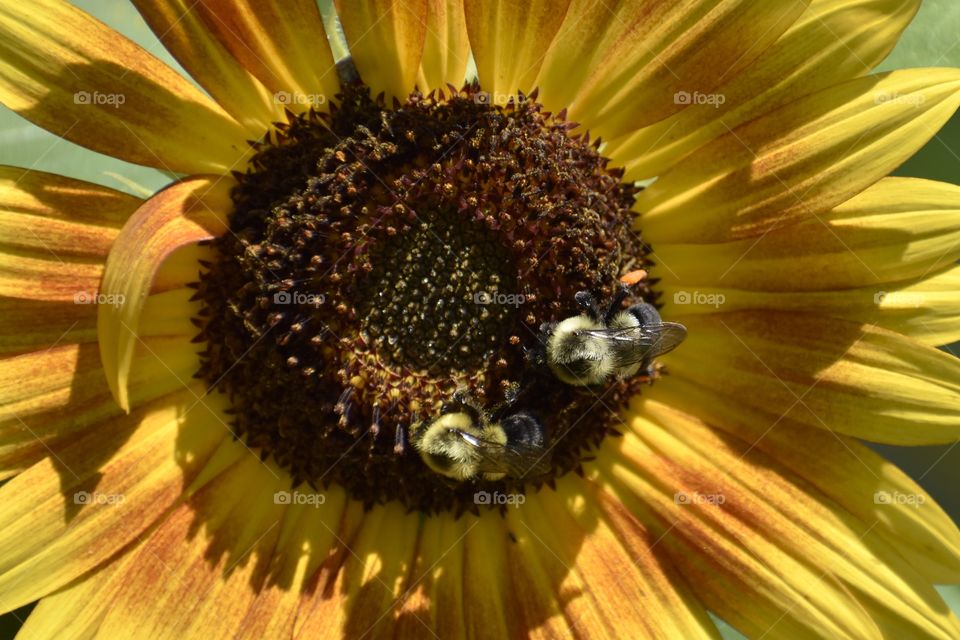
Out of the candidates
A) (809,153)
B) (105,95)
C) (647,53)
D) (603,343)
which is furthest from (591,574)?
(105,95)

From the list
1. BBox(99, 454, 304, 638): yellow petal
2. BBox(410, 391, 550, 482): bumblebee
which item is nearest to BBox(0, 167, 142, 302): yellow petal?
BBox(99, 454, 304, 638): yellow petal

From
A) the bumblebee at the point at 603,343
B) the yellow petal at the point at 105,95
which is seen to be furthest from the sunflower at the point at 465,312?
the bumblebee at the point at 603,343

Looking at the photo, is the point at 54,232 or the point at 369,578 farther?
the point at 369,578

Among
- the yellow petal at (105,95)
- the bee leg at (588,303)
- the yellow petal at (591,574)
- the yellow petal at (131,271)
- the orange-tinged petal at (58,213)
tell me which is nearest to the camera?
the yellow petal at (131,271)

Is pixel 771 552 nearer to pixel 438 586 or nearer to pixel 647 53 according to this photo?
pixel 438 586

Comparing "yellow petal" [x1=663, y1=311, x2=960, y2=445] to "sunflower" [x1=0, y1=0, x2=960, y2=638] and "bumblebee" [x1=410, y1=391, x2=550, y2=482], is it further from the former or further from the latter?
→ "bumblebee" [x1=410, y1=391, x2=550, y2=482]

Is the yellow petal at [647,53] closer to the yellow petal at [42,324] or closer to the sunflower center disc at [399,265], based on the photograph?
the sunflower center disc at [399,265]
